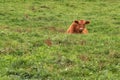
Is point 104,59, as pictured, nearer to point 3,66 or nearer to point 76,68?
point 76,68

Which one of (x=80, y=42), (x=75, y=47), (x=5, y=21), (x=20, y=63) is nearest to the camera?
(x=20, y=63)

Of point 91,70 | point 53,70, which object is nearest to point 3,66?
point 53,70

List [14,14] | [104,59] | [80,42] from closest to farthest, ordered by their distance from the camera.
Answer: [104,59]
[80,42]
[14,14]

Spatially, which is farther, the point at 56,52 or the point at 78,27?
the point at 78,27

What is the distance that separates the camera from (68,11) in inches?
1025

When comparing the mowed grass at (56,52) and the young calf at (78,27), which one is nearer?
the mowed grass at (56,52)

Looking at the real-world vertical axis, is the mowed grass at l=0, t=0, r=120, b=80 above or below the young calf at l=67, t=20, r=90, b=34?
above

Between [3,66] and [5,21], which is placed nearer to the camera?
[3,66]

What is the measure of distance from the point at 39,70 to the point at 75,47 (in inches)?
127

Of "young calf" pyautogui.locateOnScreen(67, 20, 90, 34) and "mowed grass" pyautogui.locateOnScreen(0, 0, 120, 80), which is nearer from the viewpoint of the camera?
"mowed grass" pyautogui.locateOnScreen(0, 0, 120, 80)

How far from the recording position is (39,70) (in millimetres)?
9234

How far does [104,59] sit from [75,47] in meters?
1.75

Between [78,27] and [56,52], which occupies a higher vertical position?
[56,52]

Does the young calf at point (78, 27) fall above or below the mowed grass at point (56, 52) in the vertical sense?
below
